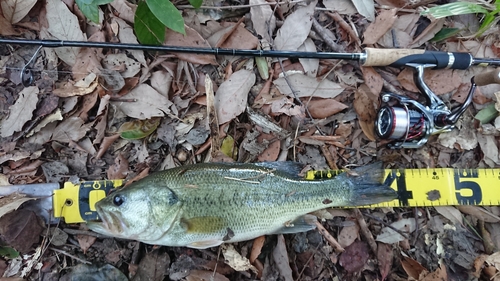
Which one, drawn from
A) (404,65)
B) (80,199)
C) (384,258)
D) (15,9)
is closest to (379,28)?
(404,65)

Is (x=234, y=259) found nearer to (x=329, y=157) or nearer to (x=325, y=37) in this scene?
(x=329, y=157)

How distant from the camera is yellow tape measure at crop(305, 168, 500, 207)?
332 cm

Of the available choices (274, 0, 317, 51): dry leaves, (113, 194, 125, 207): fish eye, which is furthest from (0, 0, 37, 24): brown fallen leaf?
(274, 0, 317, 51): dry leaves

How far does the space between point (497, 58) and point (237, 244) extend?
10.1 ft

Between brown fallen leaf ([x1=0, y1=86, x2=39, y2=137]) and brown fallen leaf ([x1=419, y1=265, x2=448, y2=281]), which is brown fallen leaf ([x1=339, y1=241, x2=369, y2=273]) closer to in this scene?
brown fallen leaf ([x1=419, y1=265, x2=448, y2=281])

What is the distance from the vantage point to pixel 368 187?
3.00 meters

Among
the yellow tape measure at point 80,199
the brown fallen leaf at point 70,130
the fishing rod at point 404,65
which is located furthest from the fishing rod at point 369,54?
the yellow tape measure at point 80,199

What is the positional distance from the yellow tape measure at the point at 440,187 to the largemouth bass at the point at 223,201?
0.36m

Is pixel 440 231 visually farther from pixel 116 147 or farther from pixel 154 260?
pixel 116 147

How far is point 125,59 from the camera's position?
130 inches

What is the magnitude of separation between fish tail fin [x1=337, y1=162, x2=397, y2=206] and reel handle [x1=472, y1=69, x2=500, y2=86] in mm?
1195

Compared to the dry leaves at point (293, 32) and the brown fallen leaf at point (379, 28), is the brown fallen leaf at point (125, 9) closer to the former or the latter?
the dry leaves at point (293, 32)

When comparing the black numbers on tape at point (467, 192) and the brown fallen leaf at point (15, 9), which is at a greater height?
the brown fallen leaf at point (15, 9)

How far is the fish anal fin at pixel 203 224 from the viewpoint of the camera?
2.75 metres
